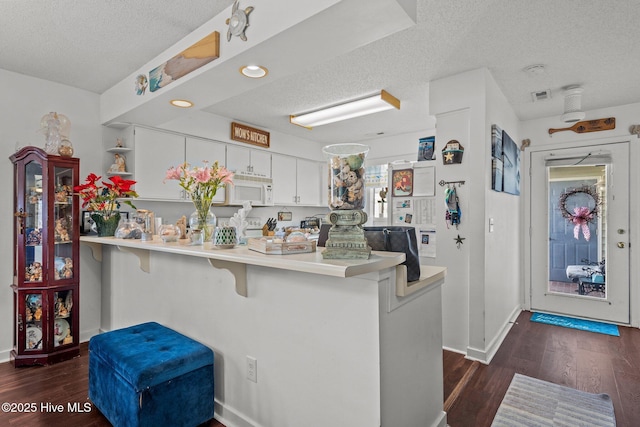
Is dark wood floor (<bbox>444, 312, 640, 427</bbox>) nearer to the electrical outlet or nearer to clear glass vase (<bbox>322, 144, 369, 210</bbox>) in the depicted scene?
the electrical outlet

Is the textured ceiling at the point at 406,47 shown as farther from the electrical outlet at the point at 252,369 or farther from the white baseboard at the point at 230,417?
the white baseboard at the point at 230,417

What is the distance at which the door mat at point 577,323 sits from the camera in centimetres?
359

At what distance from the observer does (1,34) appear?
91.0 inches

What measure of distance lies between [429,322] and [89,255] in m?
3.30

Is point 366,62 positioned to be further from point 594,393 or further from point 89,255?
point 89,255

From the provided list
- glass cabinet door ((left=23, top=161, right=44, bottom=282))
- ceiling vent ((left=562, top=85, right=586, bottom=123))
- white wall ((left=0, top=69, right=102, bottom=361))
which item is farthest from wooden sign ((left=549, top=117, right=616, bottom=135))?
glass cabinet door ((left=23, top=161, right=44, bottom=282))

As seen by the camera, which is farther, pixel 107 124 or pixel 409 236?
pixel 107 124

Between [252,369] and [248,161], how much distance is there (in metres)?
3.19

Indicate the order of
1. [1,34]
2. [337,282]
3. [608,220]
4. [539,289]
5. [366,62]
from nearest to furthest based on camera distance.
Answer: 1. [337,282]
2. [1,34]
3. [366,62]
4. [608,220]
5. [539,289]

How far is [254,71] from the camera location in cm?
214

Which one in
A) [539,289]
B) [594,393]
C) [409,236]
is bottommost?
[594,393]

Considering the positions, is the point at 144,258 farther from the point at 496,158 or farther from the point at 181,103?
the point at 496,158

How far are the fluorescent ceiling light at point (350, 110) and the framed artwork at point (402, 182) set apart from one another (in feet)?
2.41

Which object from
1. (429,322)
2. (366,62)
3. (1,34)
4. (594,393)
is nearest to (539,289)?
(594,393)
